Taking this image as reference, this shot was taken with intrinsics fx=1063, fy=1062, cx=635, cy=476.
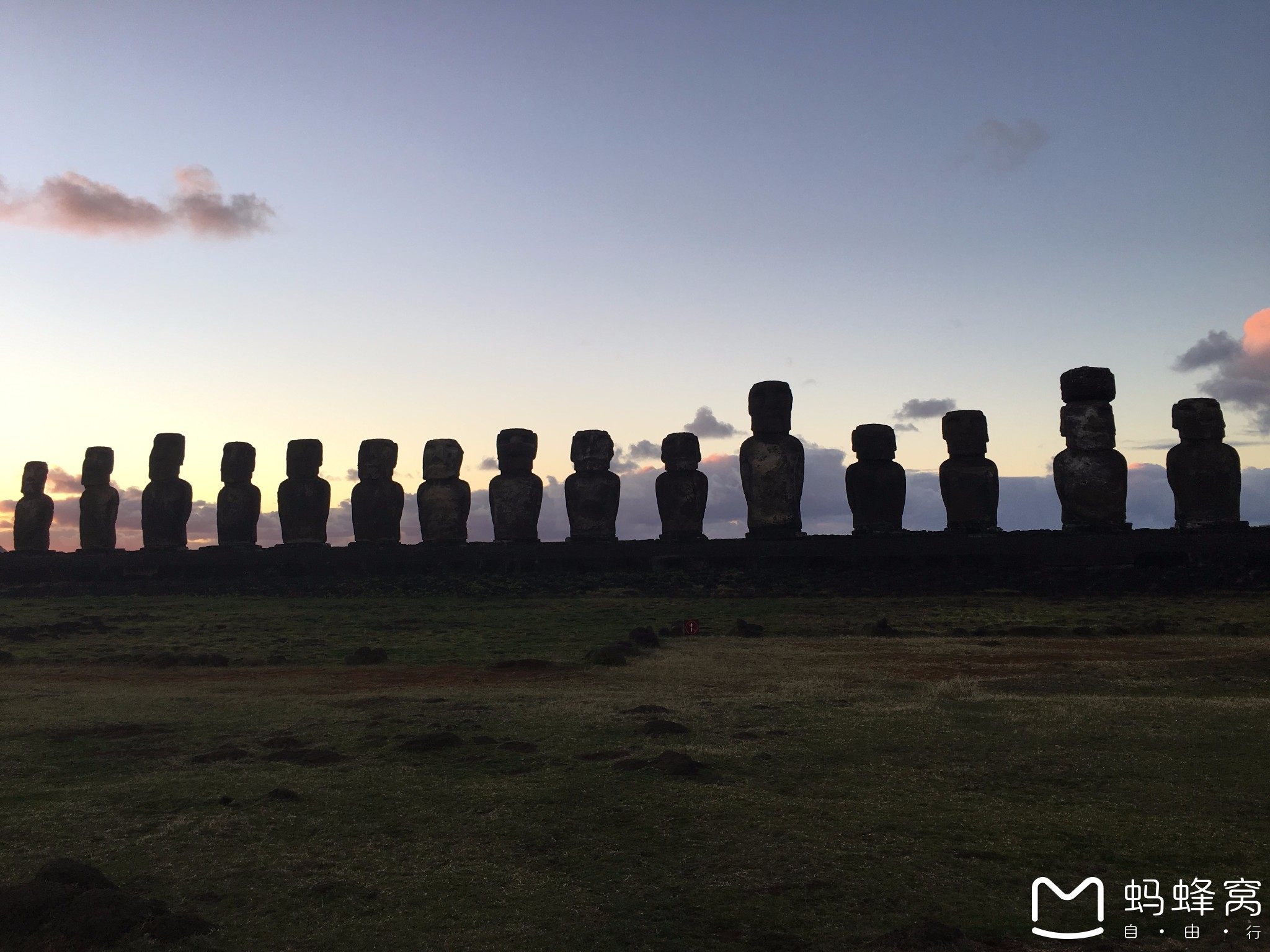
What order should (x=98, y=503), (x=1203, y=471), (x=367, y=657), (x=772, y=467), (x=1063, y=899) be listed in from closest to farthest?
(x=1063, y=899), (x=367, y=657), (x=1203, y=471), (x=772, y=467), (x=98, y=503)

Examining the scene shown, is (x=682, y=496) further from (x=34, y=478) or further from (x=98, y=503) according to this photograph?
(x=34, y=478)

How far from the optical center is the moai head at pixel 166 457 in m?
24.6

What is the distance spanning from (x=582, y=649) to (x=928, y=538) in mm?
8827

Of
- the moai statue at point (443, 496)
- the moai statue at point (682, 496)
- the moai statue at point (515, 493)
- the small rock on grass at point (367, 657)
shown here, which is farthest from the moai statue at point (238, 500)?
the small rock on grass at point (367, 657)

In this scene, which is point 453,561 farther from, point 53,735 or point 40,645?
point 53,735

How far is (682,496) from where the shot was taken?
822 inches

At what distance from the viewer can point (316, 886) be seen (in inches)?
158

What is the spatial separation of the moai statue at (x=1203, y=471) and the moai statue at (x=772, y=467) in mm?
6540

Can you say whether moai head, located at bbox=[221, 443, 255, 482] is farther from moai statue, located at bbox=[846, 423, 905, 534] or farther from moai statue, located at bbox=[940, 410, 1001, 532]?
moai statue, located at bbox=[940, 410, 1001, 532]

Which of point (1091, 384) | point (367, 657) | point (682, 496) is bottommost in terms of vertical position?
point (367, 657)

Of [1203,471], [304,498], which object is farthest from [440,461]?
[1203,471]

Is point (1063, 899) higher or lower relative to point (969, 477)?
lower

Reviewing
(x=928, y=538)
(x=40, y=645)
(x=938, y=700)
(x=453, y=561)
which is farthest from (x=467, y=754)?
(x=453, y=561)

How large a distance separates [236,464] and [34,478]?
6.07m
